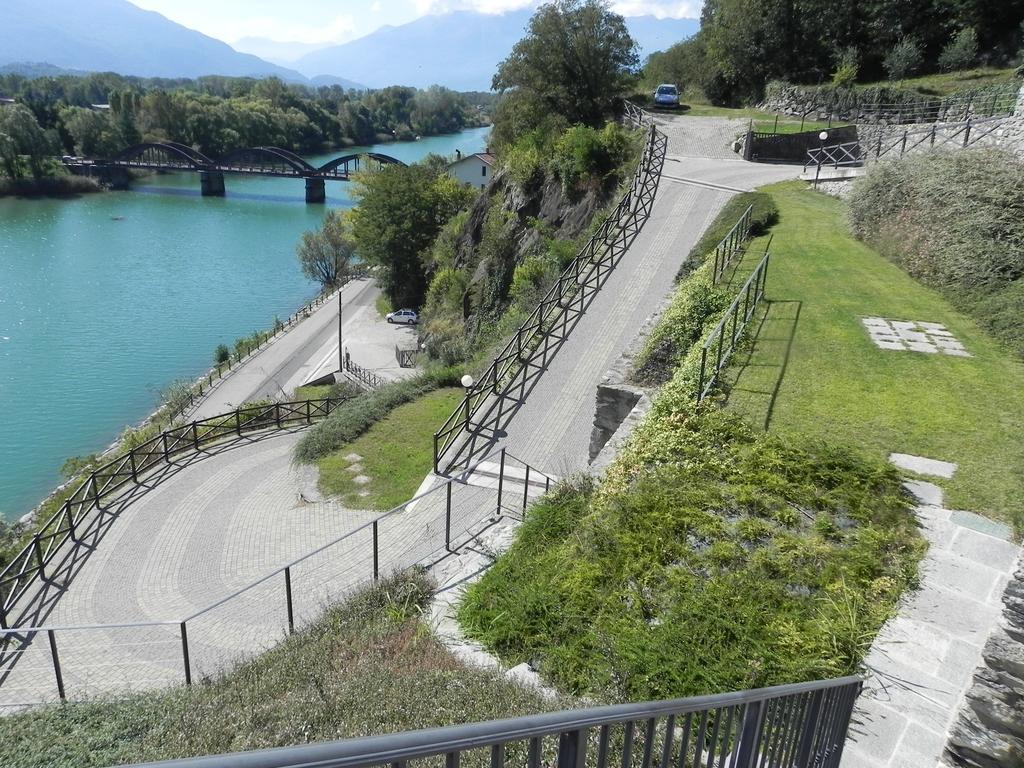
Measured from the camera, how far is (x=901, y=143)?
22281mm

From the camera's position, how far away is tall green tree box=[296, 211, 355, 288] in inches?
1956

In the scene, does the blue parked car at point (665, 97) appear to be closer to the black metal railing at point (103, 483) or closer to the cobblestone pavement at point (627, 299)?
the cobblestone pavement at point (627, 299)

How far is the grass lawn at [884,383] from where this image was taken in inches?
317

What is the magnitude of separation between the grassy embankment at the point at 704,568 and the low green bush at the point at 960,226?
607 cm

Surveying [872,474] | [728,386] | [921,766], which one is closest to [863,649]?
[921,766]

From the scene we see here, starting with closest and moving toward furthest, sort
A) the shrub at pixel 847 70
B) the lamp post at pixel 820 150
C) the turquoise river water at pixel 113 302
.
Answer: the lamp post at pixel 820 150
the turquoise river water at pixel 113 302
the shrub at pixel 847 70

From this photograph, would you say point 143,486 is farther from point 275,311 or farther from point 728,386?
point 275,311

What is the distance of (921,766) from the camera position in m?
4.40

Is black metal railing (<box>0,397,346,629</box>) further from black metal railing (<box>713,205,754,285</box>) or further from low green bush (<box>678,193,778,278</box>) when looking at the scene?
black metal railing (<box>713,205,754,285</box>)

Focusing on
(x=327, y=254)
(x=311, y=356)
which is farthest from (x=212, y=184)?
(x=311, y=356)

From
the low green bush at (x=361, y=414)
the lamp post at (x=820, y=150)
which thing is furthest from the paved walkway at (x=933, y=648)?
the lamp post at (x=820, y=150)

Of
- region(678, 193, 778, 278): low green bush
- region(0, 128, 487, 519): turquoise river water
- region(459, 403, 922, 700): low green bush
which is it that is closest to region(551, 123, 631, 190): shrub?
region(678, 193, 778, 278): low green bush

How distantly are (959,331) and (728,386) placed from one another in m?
4.91

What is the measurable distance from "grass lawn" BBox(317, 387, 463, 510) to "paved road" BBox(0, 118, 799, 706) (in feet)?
1.74
